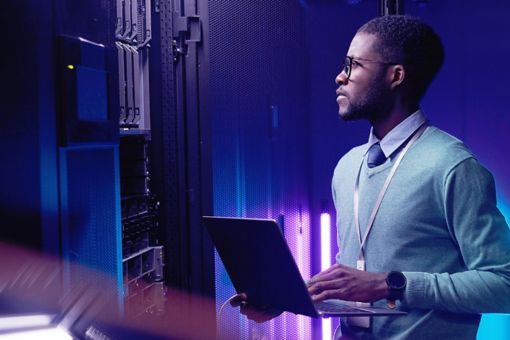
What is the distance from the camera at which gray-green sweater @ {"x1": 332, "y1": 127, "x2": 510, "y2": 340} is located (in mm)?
1625

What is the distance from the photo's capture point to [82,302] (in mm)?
1076

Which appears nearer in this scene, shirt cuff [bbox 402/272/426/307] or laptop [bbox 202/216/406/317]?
laptop [bbox 202/216/406/317]

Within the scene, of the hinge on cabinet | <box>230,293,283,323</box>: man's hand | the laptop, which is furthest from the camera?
the hinge on cabinet

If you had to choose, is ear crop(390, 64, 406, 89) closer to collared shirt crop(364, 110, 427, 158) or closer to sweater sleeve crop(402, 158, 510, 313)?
collared shirt crop(364, 110, 427, 158)

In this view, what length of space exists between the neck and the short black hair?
0.15ft

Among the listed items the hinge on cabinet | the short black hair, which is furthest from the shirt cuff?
the hinge on cabinet

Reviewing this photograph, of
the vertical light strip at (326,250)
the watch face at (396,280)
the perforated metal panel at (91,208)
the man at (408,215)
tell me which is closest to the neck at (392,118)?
the man at (408,215)

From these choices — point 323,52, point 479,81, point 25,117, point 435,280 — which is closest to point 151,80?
point 25,117

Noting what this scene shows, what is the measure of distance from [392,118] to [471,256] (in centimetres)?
50

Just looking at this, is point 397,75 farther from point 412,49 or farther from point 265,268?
point 265,268

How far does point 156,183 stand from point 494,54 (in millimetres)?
2145

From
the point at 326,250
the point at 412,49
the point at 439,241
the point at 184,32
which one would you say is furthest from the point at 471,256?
the point at 326,250

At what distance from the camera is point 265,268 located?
1.61 metres

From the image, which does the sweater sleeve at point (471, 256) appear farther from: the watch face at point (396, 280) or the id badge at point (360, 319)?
the id badge at point (360, 319)
